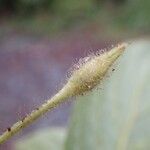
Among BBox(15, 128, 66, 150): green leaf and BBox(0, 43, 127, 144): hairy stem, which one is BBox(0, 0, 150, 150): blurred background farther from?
BBox(0, 43, 127, 144): hairy stem

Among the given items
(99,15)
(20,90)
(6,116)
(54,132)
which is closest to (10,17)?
(99,15)

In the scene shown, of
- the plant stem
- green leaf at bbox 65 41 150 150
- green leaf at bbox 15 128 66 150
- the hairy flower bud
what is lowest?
the plant stem

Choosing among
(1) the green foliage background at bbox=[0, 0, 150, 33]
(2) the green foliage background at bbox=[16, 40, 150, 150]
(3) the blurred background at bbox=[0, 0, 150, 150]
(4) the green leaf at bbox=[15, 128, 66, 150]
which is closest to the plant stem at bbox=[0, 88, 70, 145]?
(2) the green foliage background at bbox=[16, 40, 150, 150]

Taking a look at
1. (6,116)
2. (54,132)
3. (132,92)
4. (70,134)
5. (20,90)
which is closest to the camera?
(70,134)

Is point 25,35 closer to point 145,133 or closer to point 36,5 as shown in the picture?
point 36,5

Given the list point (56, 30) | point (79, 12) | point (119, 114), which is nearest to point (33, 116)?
point (119, 114)

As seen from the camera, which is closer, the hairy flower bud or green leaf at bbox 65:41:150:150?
the hairy flower bud
